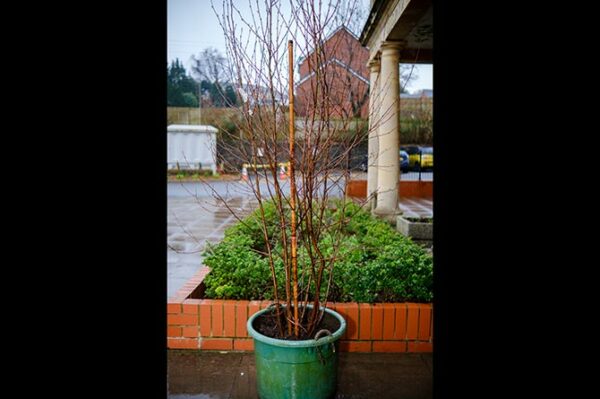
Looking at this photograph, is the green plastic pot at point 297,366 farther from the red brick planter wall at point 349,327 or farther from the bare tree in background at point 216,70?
the bare tree in background at point 216,70

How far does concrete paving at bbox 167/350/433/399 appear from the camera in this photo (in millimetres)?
2805

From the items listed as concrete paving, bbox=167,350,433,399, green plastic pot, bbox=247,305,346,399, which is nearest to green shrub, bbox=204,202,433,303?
concrete paving, bbox=167,350,433,399

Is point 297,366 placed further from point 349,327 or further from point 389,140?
point 389,140

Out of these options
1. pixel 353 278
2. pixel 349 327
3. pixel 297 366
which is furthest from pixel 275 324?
pixel 353 278

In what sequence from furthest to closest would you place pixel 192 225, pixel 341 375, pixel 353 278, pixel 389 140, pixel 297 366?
1. pixel 192 225
2. pixel 389 140
3. pixel 353 278
4. pixel 341 375
5. pixel 297 366

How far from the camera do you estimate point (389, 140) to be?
749 cm

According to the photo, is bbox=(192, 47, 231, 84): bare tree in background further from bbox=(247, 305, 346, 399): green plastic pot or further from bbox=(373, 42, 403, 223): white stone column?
bbox=(373, 42, 403, 223): white stone column

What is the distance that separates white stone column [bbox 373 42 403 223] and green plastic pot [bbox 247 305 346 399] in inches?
184

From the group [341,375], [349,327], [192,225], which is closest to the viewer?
[341,375]

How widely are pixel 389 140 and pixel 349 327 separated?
4674 mm
